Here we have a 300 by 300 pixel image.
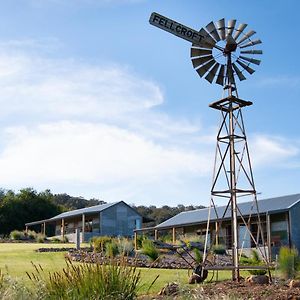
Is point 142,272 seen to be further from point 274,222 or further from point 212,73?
Result: point 274,222

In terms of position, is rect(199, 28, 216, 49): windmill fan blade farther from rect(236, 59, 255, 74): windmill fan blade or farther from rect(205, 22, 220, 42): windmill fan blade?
rect(236, 59, 255, 74): windmill fan blade

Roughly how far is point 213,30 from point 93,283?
7.30 metres

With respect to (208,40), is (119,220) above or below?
below

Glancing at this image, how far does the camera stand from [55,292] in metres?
6.75

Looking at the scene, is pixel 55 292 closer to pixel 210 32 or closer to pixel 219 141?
pixel 219 141

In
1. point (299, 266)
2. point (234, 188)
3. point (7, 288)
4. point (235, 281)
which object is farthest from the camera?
point (299, 266)

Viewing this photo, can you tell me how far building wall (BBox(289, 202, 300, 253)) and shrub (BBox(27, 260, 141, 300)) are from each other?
863 inches

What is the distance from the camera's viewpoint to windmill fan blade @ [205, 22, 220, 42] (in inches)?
476

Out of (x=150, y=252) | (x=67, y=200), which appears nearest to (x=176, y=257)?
(x=150, y=252)

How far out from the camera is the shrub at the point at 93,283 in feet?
21.9

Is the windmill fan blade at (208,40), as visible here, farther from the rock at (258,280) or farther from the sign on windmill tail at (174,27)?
the rock at (258,280)

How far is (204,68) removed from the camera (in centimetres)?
1237

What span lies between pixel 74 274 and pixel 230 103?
6434 millimetres

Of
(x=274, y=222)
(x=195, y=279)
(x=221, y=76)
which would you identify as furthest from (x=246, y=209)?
(x=195, y=279)
